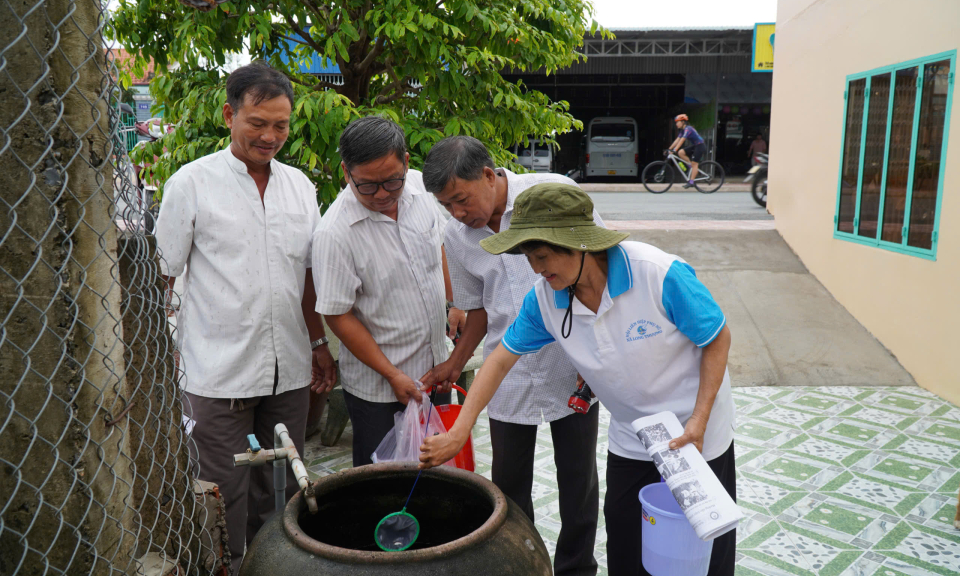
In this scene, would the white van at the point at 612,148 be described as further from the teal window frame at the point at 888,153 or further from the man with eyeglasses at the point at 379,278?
the man with eyeglasses at the point at 379,278

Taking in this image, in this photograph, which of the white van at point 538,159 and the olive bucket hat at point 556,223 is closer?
the olive bucket hat at point 556,223

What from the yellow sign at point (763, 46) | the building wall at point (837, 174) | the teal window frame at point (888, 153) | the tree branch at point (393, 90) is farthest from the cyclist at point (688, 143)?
the tree branch at point (393, 90)

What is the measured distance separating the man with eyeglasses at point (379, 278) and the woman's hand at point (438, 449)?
536 mm

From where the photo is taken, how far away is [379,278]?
242cm

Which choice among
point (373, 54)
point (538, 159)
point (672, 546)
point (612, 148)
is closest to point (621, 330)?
point (672, 546)

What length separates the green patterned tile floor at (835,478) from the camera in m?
2.92

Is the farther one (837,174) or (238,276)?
(837,174)

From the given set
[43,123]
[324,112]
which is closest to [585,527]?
[43,123]

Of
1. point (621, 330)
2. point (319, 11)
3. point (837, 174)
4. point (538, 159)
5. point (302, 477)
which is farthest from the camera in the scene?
point (538, 159)

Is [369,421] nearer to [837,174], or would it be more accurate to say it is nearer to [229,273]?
[229,273]

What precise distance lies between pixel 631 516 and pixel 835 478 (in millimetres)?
2034

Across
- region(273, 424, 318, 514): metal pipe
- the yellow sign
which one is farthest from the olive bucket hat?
the yellow sign

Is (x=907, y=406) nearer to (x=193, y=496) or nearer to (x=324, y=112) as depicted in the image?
(x=324, y=112)

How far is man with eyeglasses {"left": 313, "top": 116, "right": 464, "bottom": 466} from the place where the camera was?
7.45 feet
